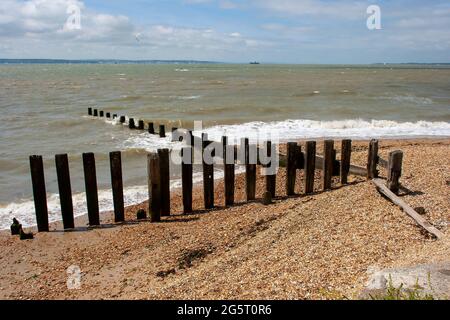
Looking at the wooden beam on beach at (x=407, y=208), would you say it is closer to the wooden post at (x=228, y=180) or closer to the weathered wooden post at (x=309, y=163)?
the weathered wooden post at (x=309, y=163)

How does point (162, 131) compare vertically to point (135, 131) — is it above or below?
above

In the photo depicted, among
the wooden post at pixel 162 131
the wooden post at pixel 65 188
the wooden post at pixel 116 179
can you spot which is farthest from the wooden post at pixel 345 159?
the wooden post at pixel 162 131

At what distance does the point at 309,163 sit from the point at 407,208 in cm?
269

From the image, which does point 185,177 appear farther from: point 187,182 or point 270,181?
point 270,181

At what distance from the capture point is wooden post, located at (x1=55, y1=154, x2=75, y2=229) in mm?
8195

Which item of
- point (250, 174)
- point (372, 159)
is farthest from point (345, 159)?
point (250, 174)

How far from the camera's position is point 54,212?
31.7ft

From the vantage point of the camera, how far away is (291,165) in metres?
9.27

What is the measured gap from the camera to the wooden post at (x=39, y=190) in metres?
8.11

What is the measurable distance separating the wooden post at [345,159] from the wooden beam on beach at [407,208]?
93 cm

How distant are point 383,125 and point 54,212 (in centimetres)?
1799

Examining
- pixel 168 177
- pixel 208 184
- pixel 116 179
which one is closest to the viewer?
pixel 116 179

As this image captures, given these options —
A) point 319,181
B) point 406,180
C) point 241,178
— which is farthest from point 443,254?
point 241,178
